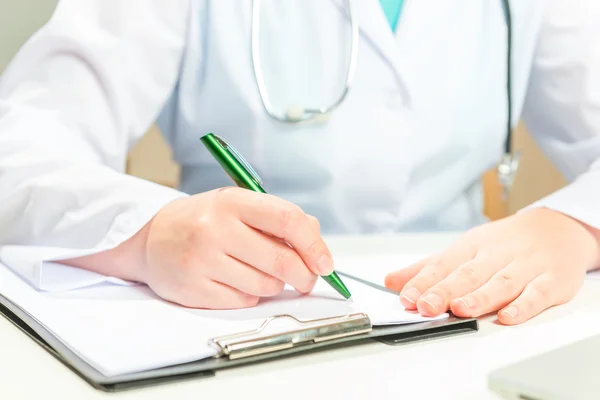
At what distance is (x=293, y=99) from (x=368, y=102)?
0.29ft

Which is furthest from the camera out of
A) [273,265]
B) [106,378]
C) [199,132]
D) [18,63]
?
[199,132]

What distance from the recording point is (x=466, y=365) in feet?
1.40

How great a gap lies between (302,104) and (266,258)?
13.8 inches

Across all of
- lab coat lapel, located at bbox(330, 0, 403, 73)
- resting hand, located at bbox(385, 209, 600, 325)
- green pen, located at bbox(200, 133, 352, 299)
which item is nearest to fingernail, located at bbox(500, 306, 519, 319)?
resting hand, located at bbox(385, 209, 600, 325)

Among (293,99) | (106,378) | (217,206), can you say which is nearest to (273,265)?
(217,206)

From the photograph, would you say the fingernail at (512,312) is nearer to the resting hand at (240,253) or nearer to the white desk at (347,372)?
the white desk at (347,372)

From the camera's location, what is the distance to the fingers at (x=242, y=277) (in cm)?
51

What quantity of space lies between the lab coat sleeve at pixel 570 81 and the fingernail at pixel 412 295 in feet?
1.56

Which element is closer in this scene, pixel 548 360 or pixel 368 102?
pixel 548 360

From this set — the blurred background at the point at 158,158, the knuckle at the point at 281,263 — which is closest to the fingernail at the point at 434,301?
the knuckle at the point at 281,263

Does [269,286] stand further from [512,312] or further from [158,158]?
[158,158]

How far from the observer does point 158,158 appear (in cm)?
176

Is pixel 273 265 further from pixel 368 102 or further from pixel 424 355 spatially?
pixel 368 102

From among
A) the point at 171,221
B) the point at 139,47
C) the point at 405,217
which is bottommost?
the point at 405,217
